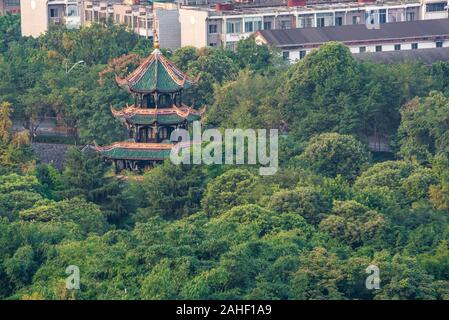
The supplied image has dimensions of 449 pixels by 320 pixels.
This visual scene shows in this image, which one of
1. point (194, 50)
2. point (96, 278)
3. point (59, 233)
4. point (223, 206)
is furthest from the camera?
point (194, 50)

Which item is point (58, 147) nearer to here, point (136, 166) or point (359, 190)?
point (136, 166)

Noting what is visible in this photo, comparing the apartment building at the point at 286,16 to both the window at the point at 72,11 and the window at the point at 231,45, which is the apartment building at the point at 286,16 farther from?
the window at the point at 72,11

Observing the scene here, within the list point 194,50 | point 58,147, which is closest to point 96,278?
point 58,147

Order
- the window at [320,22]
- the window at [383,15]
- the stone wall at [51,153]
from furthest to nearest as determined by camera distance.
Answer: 1. the window at [383,15]
2. the window at [320,22]
3. the stone wall at [51,153]

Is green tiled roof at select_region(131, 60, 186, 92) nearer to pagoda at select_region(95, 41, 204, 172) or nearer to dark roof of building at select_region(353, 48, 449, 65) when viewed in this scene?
pagoda at select_region(95, 41, 204, 172)

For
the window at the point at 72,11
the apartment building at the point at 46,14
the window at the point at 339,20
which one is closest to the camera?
the window at the point at 339,20

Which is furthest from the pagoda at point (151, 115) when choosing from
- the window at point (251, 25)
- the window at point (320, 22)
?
the window at point (320, 22)

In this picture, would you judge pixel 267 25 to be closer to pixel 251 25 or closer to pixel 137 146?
pixel 251 25
